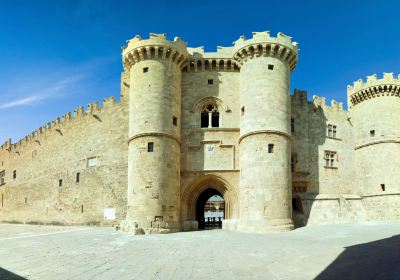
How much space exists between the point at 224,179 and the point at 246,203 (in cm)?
216

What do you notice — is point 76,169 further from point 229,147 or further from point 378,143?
point 378,143

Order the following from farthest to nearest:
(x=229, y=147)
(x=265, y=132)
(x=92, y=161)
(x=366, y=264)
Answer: (x=92, y=161)
(x=229, y=147)
(x=265, y=132)
(x=366, y=264)

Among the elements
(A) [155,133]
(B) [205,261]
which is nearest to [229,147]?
(A) [155,133]

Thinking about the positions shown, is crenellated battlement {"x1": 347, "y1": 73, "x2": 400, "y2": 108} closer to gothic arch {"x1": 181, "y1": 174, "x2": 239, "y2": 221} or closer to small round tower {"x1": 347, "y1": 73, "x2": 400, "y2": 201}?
small round tower {"x1": 347, "y1": 73, "x2": 400, "y2": 201}

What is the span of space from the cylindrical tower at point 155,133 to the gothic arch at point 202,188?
2.28 ft

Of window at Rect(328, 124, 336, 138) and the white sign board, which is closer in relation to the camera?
the white sign board

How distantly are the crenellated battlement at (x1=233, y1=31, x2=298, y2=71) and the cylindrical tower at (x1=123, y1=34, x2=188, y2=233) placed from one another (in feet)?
11.0

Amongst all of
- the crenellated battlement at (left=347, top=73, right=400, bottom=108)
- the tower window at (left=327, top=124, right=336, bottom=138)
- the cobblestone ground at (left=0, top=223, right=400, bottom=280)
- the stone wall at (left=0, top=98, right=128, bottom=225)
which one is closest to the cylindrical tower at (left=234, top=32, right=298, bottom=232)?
the cobblestone ground at (left=0, top=223, right=400, bottom=280)

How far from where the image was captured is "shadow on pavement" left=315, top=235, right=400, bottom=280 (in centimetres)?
680

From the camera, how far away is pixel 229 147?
65.1ft

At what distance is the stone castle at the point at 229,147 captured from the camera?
711 inches

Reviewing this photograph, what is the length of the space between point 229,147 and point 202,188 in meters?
2.84

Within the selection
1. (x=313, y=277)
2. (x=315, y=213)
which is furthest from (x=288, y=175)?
(x=313, y=277)

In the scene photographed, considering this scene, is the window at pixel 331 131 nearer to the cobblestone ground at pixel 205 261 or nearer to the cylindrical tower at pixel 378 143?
the cylindrical tower at pixel 378 143
